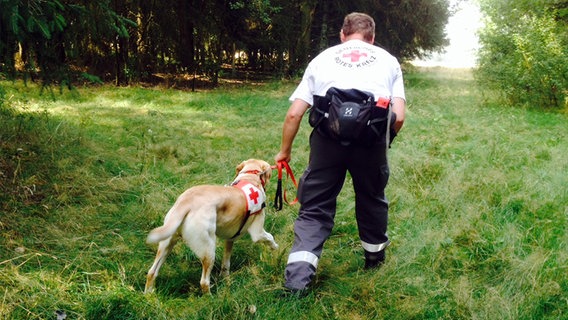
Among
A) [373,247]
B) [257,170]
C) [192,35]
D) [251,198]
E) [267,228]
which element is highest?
[192,35]

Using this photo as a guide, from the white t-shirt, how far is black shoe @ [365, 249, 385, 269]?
1.24 metres

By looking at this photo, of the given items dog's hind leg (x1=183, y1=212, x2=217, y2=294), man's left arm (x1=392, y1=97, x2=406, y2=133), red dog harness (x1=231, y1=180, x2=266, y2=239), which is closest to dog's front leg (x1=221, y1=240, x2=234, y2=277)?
red dog harness (x1=231, y1=180, x2=266, y2=239)

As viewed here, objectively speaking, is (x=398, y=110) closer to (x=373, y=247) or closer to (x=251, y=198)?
(x=373, y=247)

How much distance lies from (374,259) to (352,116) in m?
1.29

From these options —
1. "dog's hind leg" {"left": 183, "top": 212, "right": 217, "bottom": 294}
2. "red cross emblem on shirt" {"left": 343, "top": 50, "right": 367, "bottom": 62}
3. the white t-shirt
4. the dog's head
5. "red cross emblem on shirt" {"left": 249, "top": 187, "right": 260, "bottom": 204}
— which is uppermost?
"red cross emblem on shirt" {"left": 343, "top": 50, "right": 367, "bottom": 62}

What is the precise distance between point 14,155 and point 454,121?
8.70 meters

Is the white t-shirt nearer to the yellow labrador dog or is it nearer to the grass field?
the yellow labrador dog

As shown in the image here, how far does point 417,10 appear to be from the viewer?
2283cm

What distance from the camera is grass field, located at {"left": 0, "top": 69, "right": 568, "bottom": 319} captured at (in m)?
3.06

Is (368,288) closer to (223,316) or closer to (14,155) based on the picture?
(223,316)

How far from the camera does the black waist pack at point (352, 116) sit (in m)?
3.14

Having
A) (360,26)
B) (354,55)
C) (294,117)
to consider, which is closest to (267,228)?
(294,117)

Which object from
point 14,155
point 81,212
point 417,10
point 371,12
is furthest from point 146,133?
point 417,10

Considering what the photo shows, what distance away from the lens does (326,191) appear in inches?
139
